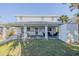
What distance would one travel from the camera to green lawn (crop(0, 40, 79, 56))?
468 cm

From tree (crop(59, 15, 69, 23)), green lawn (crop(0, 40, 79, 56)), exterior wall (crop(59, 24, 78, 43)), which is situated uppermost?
tree (crop(59, 15, 69, 23))

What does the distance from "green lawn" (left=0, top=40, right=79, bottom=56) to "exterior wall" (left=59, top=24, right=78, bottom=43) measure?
0.13m

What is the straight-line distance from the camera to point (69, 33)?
4.77 meters

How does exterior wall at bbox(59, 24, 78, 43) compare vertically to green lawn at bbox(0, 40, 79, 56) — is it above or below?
above

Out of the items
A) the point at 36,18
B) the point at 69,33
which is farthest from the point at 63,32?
the point at 36,18

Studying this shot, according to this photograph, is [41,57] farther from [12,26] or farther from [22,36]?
[12,26]

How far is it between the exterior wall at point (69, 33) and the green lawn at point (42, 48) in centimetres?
13

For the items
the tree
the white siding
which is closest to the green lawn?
the white siding

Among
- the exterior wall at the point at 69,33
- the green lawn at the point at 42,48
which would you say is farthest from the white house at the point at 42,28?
the green lawn at the point at 42,48

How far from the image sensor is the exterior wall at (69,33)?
470 centimetres

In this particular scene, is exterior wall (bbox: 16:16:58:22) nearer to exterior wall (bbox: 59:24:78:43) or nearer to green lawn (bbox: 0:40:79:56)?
exterior wall (bbox: 59:24:78:43)

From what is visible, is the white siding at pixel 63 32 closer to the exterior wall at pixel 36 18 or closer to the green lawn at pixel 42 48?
the green lawn at pixel 42 48

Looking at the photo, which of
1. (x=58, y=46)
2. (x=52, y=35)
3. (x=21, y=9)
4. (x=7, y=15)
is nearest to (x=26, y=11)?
(x=21, y=9)

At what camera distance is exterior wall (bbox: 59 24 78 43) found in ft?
15.4
